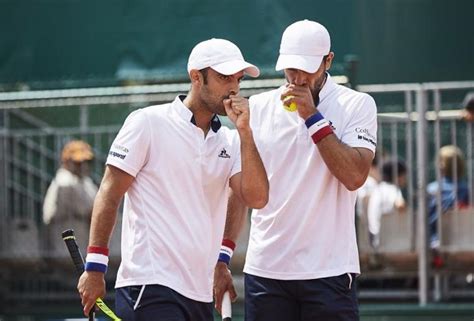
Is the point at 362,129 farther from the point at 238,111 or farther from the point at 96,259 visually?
the point at 96,259

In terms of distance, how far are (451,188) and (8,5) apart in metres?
4.83

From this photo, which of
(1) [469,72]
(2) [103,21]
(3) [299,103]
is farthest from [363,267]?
(3) [299,103]

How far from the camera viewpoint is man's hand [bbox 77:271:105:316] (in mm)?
6374

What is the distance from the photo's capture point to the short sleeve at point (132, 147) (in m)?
6.46

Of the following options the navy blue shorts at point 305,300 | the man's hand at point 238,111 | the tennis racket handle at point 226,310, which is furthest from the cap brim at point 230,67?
the tennis racket handle at point 226,310

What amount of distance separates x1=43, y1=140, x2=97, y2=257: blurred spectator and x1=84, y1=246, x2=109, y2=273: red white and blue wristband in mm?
5342

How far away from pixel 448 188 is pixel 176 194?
5.22m

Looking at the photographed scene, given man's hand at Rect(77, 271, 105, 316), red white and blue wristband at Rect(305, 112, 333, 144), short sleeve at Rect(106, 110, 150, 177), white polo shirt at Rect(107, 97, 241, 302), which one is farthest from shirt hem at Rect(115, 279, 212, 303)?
red white and blue wristband at Rect(305, 112, 333, 144)

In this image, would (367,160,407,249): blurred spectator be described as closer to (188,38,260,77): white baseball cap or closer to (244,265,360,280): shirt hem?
(244,265,360,280): shirt hem

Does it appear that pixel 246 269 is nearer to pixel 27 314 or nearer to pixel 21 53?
pixel 27 314

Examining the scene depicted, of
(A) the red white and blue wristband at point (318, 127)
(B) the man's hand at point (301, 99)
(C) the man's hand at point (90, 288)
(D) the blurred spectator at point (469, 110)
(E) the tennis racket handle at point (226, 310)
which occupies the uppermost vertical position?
(D) the blurred spectator at point (469, 110)

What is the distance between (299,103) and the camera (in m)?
6.84

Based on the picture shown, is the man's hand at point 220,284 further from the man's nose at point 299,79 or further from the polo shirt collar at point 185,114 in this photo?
the man's nose at point 299,79

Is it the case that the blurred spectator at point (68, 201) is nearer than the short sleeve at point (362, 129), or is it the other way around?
the short sleeve at point (362, 129)
